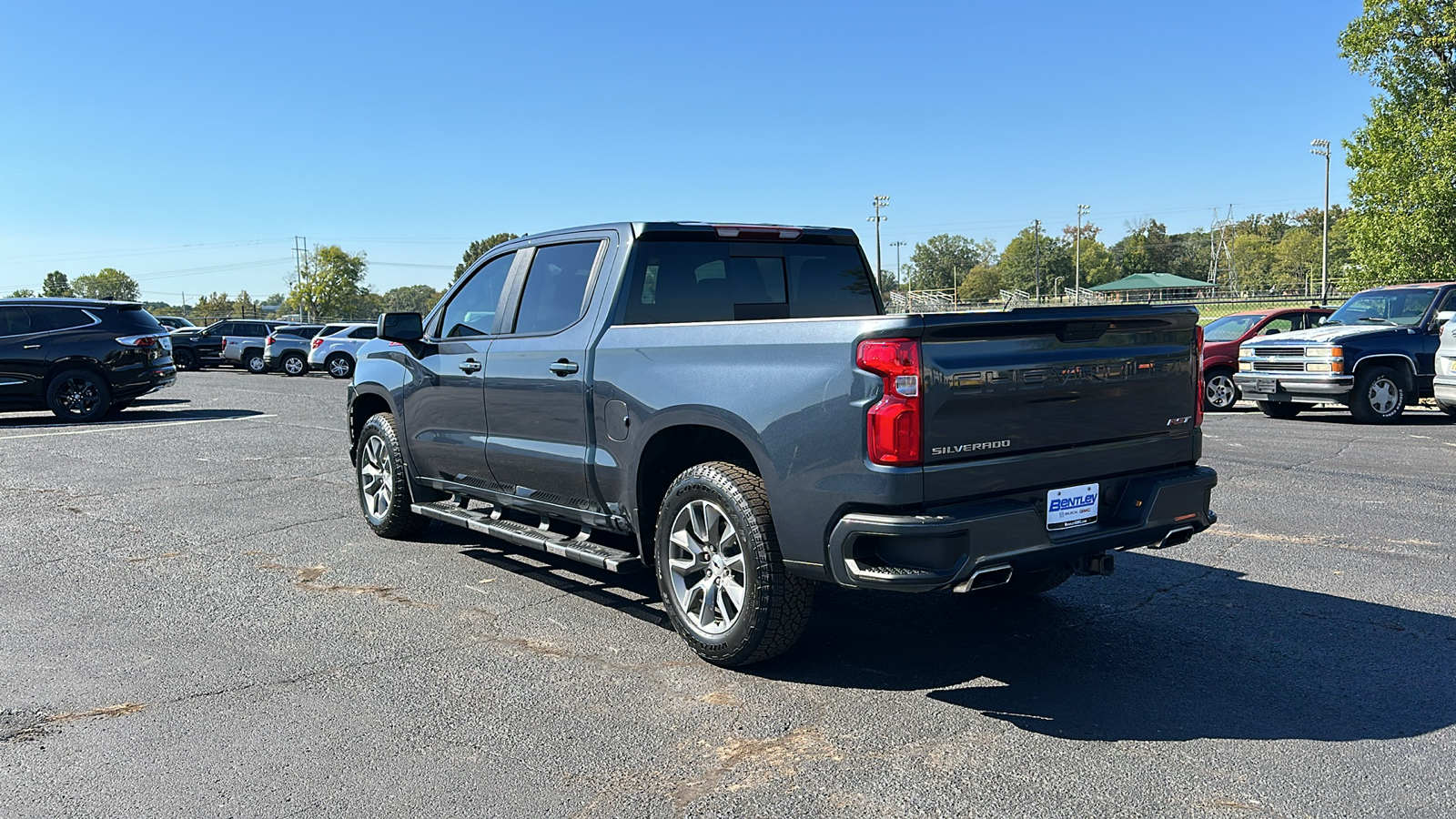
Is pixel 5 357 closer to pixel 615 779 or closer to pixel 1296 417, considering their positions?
pixel 615 779

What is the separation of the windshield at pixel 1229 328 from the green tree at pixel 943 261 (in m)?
139

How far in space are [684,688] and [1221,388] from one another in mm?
15386

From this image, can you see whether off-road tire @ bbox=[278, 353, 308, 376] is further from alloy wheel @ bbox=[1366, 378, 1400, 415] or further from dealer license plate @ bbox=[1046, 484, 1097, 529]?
dealer license plate @ bbox=[1046, 484, 1097, 529]

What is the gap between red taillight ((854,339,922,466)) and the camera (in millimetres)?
3912

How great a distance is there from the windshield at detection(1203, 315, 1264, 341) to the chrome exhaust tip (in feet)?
49.4

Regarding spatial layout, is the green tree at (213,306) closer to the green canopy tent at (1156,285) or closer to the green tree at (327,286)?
the green tree at (327,286)

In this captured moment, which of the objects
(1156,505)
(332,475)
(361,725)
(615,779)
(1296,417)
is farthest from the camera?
(1296,417)

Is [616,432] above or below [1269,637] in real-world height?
above

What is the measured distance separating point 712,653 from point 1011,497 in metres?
1.39

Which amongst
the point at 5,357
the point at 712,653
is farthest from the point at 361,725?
the point at 5,357

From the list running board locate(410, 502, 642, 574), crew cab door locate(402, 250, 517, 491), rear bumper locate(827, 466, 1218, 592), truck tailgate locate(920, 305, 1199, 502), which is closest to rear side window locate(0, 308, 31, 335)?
crew cab door locate(402, 250, 517, 491)

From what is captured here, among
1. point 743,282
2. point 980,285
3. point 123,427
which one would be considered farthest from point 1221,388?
point 980,285

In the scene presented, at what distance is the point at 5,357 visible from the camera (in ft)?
52.2

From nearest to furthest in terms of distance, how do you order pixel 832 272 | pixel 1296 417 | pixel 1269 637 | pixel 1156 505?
pixel 1156 505 → pixel 1269 637 → pixel 832 272 → pixel 1296 417
